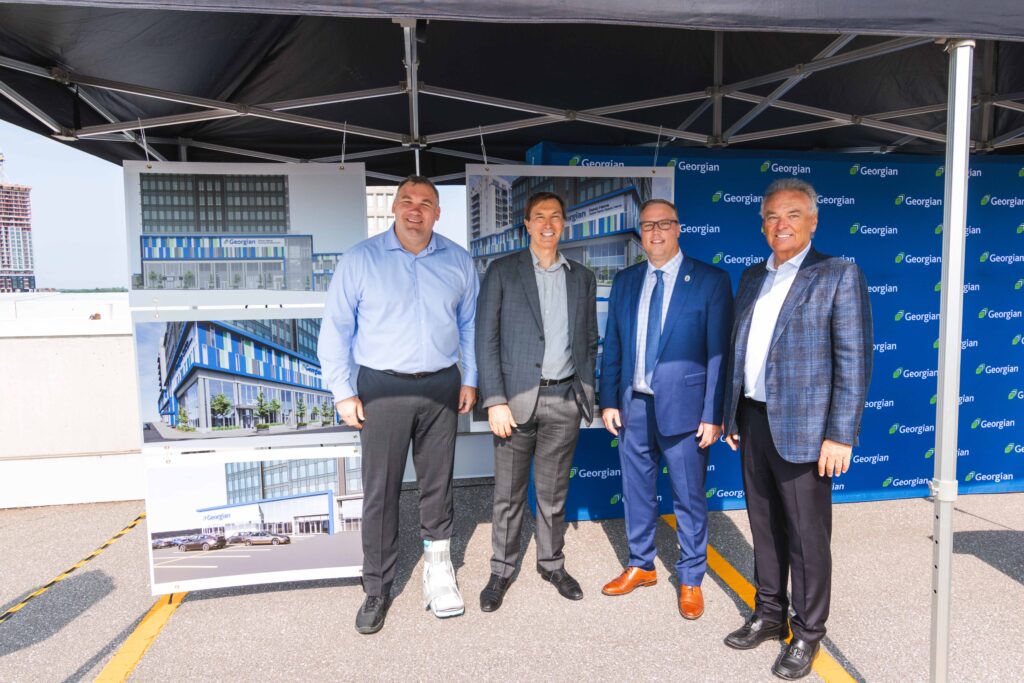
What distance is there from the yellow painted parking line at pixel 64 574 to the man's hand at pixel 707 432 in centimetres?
309

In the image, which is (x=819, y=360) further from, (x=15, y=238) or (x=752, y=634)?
(x=15, y=238)

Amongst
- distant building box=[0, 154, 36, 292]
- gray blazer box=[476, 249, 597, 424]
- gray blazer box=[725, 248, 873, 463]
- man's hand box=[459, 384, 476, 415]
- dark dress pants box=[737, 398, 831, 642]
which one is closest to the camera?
gray blazer box=[725, 248, 873, 463]

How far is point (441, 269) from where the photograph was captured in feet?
8.27

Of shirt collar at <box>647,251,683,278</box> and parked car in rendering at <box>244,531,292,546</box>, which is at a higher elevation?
shirt collar at <box>647,251,683,278</box>

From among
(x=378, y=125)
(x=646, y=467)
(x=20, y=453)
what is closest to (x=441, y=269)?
(x=646, y=467)

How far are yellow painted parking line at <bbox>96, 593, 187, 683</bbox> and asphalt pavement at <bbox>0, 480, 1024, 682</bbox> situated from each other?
0.03 meters

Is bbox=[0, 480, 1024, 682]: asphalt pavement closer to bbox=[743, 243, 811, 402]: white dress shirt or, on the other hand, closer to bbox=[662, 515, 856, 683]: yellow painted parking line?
bbox=[662, 515, 856, 683]: yellow painted parking line

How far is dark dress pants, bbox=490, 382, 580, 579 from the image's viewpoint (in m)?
2.54

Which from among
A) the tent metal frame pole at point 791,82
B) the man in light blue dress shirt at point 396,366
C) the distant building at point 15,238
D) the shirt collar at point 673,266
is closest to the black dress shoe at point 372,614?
the man in light blue dress shirt at point 396,366

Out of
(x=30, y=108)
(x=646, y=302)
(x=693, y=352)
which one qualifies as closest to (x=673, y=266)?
(x=646, y=302)

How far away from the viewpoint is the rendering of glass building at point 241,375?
2559mm

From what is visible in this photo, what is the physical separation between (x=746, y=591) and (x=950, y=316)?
1600 mm

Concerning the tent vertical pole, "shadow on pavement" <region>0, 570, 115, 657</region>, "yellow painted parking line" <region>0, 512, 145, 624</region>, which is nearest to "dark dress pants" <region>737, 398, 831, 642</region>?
the tent vertical pole

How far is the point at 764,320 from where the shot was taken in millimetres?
2127
